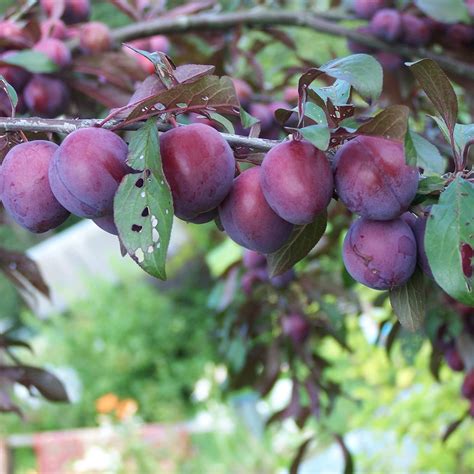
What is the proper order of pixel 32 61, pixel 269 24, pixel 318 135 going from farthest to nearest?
pixel 269 24 < pixel 32 61 < pixel 318 135

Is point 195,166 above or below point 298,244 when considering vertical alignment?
above

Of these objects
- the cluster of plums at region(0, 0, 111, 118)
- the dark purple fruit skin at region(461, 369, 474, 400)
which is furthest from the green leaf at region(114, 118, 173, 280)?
the dark purple fruit skin at region(461, 369, 474, 400)

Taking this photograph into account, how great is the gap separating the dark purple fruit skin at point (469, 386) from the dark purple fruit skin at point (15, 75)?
0.69 meters

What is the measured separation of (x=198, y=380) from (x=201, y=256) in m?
1.25

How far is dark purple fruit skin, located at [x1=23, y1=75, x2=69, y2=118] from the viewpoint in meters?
0.87

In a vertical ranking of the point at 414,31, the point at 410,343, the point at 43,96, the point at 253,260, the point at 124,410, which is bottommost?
the point at 124,410

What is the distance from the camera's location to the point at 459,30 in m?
1.08

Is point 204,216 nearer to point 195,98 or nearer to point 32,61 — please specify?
point 195,98

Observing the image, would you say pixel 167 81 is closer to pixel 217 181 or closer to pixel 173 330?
pixel 217 181

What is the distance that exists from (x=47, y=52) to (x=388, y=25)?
19.6 inches

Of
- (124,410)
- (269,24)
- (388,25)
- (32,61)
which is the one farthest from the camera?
(124,410)

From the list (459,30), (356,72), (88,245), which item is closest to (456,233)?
(356,72)

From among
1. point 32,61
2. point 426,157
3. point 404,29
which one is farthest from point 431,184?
point 404,29

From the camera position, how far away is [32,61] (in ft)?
2.75
